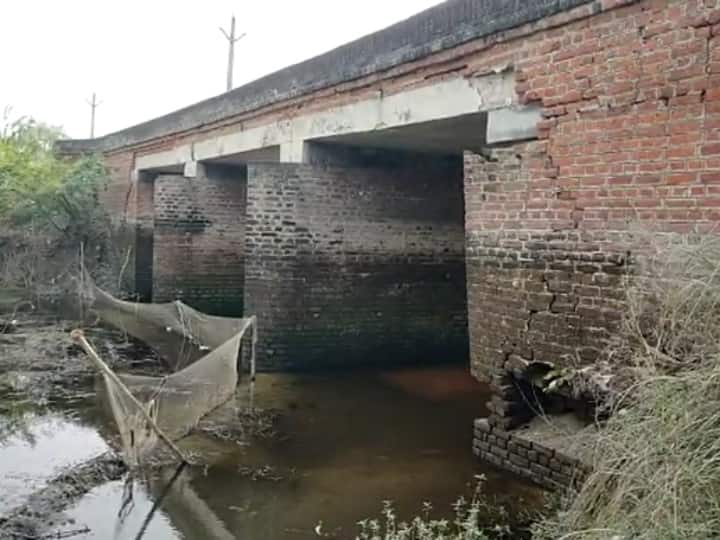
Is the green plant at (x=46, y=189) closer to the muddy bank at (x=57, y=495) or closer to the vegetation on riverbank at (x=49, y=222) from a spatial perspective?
the vegetation on riverbank at (x=49, y=222)

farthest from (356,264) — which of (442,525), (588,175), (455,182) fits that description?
(442,525)

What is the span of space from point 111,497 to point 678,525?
3736mm

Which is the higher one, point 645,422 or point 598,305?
point 598,305

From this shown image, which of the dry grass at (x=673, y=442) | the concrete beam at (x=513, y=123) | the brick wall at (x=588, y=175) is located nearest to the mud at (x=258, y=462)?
the brick wall at (x=588, y=175)

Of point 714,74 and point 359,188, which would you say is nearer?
point 714,74

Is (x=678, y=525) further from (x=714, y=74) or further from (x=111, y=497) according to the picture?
(x=111, y=497)

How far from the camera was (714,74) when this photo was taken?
4168 millimetres

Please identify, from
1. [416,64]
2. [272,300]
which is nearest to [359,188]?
[272,300]

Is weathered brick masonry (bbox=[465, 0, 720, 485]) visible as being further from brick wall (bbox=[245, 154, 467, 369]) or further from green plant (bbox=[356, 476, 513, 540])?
brick wall (bbox=[245, 154, 467, 369])

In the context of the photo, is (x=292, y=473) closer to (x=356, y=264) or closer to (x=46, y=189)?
(x=356, y=264)

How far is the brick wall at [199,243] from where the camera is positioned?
12688 millimetres

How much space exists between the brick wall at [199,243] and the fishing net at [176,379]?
1688 millimetres

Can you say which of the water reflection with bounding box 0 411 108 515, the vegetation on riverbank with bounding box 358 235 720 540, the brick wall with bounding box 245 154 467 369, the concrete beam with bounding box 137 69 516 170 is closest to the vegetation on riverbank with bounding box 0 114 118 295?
the concrete beam with bounding box 137 69 516 170

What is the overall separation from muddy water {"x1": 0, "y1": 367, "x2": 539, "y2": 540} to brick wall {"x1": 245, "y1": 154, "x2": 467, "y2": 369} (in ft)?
3.94
